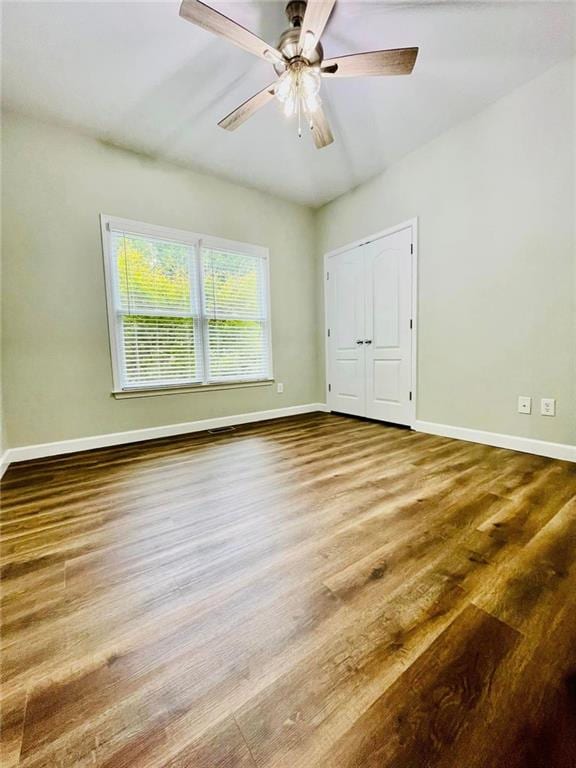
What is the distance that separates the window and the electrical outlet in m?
2.59

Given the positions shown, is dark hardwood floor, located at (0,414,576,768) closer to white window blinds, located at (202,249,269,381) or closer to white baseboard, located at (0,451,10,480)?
white baseboard, located at (0,451,10,480)

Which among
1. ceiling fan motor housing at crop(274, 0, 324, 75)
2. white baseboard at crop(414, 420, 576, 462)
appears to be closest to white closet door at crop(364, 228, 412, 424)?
white baseboard at crop(414, 420, 576, 462)

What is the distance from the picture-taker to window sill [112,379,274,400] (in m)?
2.95

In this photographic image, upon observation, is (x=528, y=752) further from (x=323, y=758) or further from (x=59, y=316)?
(x=59, y=316)

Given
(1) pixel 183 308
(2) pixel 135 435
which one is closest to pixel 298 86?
(1) pixel 183 308

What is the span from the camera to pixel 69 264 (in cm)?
268

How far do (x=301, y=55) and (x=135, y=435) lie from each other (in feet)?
10.3

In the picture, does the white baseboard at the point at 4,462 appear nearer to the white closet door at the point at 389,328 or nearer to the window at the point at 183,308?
the window at the point at 183,308

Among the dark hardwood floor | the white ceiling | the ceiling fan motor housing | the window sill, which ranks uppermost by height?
the white ceiling

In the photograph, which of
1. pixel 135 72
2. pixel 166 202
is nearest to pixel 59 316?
pixel 166 202

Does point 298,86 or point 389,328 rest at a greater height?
point 298,86

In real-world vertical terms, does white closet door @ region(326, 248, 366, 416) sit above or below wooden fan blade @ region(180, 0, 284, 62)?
below

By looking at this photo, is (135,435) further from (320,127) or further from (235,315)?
(320,127)

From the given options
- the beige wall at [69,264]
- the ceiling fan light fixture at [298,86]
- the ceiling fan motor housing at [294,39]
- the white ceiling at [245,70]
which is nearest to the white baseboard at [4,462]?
the beige wall at [69,264]
